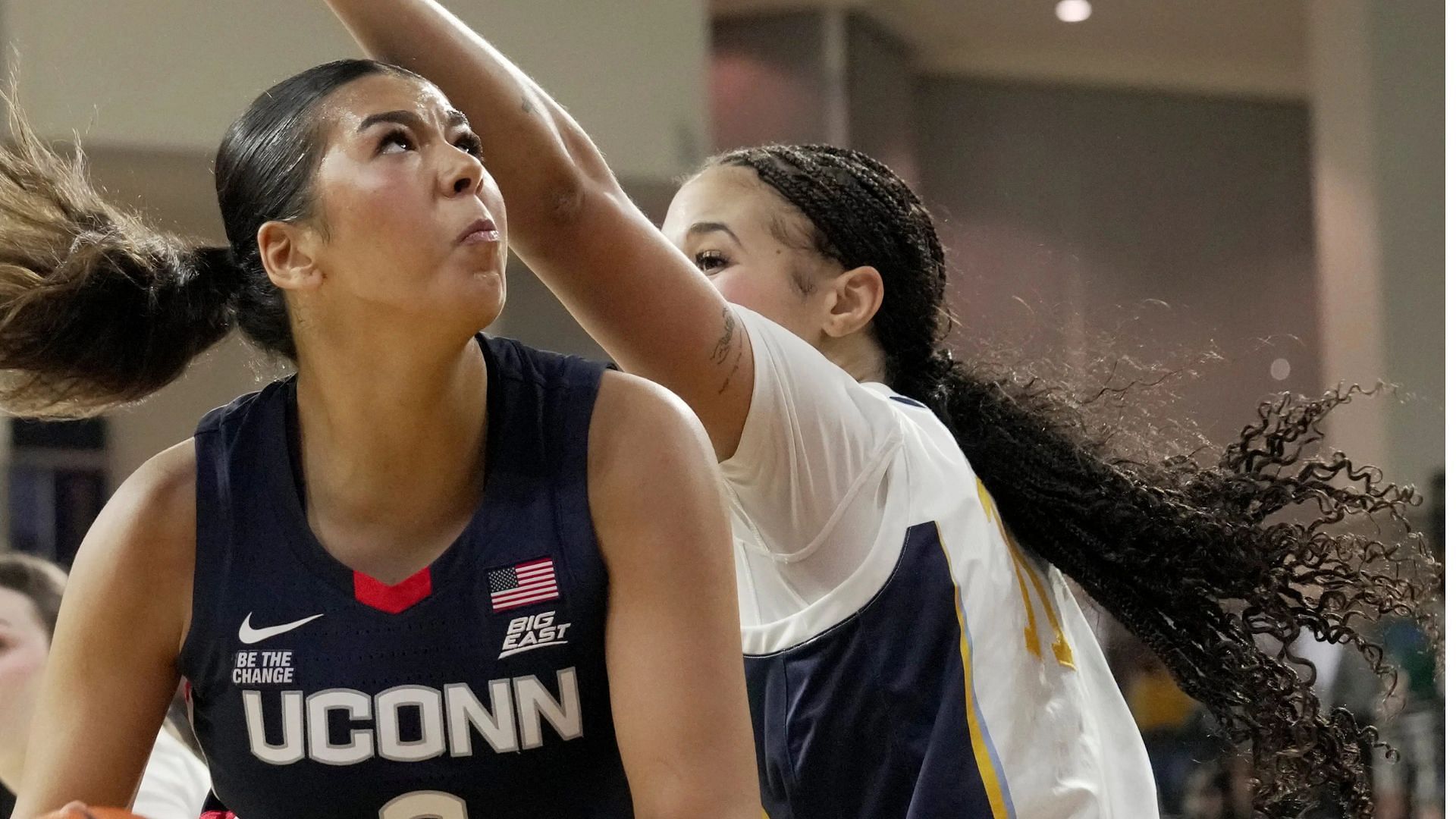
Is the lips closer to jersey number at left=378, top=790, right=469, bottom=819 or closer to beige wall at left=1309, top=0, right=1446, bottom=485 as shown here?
jersey number at left=378, top=790, right=469, bottom=819

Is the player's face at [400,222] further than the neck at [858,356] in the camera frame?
No

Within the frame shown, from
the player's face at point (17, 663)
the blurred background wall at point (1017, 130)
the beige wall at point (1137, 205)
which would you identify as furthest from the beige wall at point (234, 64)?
the player's face at point (17, 663)

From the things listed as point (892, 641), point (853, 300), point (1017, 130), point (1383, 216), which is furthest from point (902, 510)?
point (1017, 130)

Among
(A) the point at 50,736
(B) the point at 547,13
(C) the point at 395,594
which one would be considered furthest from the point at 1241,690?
(B) the point at 547,13

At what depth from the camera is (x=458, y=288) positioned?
0.85 m

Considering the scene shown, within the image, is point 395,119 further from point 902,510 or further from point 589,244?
point 902,510

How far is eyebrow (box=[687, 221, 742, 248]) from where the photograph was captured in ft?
4.17

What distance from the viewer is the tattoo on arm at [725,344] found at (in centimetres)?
104

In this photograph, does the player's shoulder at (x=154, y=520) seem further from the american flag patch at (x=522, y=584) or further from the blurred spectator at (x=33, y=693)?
the blurred spectator at (x=33, y=693)

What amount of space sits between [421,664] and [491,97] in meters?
0.37

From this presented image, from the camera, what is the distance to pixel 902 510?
1096mm

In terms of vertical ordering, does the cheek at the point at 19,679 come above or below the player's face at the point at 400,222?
below

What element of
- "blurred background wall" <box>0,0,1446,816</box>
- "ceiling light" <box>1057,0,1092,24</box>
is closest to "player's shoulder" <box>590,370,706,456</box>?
"blurred background wall" <box>0,0,1446,816</box>

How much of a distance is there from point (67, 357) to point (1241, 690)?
88cm
